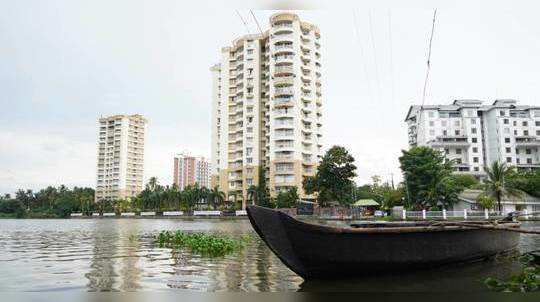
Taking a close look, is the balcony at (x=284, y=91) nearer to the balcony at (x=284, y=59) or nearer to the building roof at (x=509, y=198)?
the balcony at (x=284, y=59)

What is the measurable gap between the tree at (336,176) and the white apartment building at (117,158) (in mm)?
94147

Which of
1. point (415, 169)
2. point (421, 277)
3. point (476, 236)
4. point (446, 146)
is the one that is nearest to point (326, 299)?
point (421, 277)

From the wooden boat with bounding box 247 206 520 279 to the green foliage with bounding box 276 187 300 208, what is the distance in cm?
5211

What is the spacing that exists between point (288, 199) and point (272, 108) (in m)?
17.7

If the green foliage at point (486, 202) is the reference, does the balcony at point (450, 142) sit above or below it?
above

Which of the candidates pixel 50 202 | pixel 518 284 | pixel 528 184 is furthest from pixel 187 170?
pixel 518 284

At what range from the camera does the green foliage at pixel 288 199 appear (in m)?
59.7

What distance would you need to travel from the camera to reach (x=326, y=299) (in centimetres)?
371

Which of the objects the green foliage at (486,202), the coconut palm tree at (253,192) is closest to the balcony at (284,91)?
the coconut palm tree at (253,192)

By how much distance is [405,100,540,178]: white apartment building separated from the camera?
249 feet

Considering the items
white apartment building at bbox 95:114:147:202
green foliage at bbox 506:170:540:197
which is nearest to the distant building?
white apartment building at bbox 95:114:147:202

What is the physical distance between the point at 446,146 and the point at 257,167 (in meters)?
36.6

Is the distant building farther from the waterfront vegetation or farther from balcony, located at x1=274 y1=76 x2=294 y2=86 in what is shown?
balcony, located at x1=274 y1=76 x2=294 y2=86

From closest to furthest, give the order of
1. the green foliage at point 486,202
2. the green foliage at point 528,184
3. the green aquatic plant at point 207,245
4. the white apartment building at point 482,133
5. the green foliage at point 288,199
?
the green aquatic plant at point 207,245 < the green foliage at point 486,202 < the green foliage at point 528,184 < the green foliage at point 288,199 < the white apartment building at point 482,133
